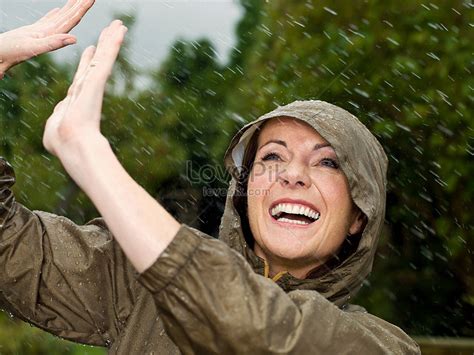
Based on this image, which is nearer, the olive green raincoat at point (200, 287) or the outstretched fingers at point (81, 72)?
the olive green raincoat at point (200, 287)

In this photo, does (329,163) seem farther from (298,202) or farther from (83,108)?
(83,108)

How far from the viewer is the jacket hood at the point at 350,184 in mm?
2654

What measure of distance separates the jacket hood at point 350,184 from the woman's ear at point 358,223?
0.08 meters

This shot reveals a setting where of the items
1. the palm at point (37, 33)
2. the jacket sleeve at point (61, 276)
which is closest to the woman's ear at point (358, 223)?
the jacket sleeve at point (61, 276)

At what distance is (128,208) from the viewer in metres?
1.80

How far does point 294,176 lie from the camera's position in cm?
268

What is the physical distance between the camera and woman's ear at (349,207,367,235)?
113 inches

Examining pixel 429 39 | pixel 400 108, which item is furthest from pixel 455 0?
pixel 400 108

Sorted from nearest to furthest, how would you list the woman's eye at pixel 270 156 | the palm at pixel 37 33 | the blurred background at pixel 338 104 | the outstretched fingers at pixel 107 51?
1. the outstretched fingers at pixel 107 51
2. the palm at pixel 37 33
3. the woman's eye at pixel 270 156
4. the blurred background at pixel 338 104

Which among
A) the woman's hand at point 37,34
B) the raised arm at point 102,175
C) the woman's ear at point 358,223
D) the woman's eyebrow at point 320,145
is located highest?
the raised arm at point 102,175

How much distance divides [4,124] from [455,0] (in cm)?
622

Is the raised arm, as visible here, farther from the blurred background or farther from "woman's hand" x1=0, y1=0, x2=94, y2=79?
the blurred background

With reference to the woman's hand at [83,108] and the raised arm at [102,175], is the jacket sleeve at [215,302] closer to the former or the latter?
the raised arm at [102,175]

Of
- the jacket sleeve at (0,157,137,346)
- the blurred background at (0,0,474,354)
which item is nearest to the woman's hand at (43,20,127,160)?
the jacket sleeve at (0,157,137,346)
